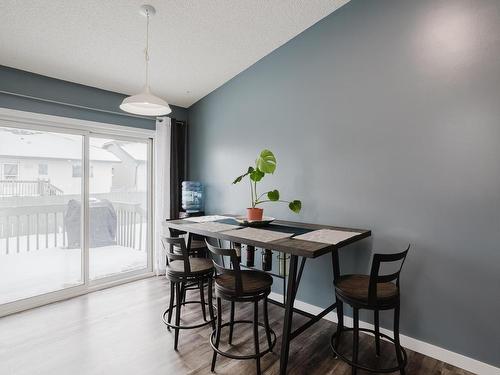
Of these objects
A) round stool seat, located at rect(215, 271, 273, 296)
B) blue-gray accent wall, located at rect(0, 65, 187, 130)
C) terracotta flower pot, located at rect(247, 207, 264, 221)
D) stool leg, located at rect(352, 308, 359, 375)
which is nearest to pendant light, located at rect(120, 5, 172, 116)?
terracotta flower pot, located at rect(247, 207, 264, 221)

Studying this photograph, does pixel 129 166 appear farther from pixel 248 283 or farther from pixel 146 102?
pixel 248 283

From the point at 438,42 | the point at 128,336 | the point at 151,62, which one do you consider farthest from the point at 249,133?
the point at 128,336

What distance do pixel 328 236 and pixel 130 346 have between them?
6.14ft

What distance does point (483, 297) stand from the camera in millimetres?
1846

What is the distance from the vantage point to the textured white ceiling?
2162 millimetres

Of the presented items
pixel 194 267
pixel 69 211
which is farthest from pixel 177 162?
pixel 194 267

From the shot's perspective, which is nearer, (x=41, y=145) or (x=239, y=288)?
(x=239, y=288)

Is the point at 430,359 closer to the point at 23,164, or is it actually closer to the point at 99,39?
the point at 99,39

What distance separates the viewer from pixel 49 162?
3.14 meters

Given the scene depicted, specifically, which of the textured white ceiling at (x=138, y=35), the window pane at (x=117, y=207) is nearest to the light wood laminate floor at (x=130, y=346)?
the window pane at (x=117, y=207)

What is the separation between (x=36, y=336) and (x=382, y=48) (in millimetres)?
3994

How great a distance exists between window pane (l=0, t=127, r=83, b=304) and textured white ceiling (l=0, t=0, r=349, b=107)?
834mm

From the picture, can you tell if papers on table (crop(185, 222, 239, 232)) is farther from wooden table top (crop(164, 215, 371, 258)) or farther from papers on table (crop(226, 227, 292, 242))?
papers on table (crop(226, 227, 292, 242))

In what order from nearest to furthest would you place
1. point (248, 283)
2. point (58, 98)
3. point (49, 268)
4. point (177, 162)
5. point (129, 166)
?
point (248, 283)
point (58, 98)
point (49, 268)
point (129, 166)
point (177, 162)
